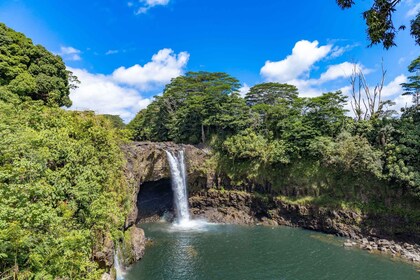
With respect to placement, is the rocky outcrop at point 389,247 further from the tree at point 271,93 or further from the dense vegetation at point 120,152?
the tree at point 271,93

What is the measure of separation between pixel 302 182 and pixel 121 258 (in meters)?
20.9

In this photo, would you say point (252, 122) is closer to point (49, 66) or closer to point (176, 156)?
point (176, 156)

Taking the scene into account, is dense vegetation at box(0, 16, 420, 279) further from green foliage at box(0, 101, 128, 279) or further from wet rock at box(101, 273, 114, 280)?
wet rock at box(101, 273, 114, 280)

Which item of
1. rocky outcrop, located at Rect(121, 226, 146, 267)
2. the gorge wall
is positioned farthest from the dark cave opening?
rocky outcrop, located at Rect(121, 226, 146, 267)

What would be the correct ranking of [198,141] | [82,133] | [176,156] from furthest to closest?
1. [198,141]
2. [176,156]
3. [82,133]

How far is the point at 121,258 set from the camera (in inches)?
744

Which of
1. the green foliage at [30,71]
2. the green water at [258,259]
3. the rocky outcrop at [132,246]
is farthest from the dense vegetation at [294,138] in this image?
the green foliage at [30,71]

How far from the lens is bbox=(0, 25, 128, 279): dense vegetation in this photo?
264 inches

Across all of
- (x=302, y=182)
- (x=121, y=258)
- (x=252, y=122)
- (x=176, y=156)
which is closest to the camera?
(x=121, y=258)

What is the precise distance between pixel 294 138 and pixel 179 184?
606 inches

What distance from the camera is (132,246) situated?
20203 mm

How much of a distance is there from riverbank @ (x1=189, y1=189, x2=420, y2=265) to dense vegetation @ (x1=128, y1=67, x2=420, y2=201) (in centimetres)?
180

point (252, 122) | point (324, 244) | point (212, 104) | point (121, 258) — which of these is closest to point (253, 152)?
point (252, 122)

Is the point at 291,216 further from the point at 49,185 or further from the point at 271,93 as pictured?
the point at 49,185
